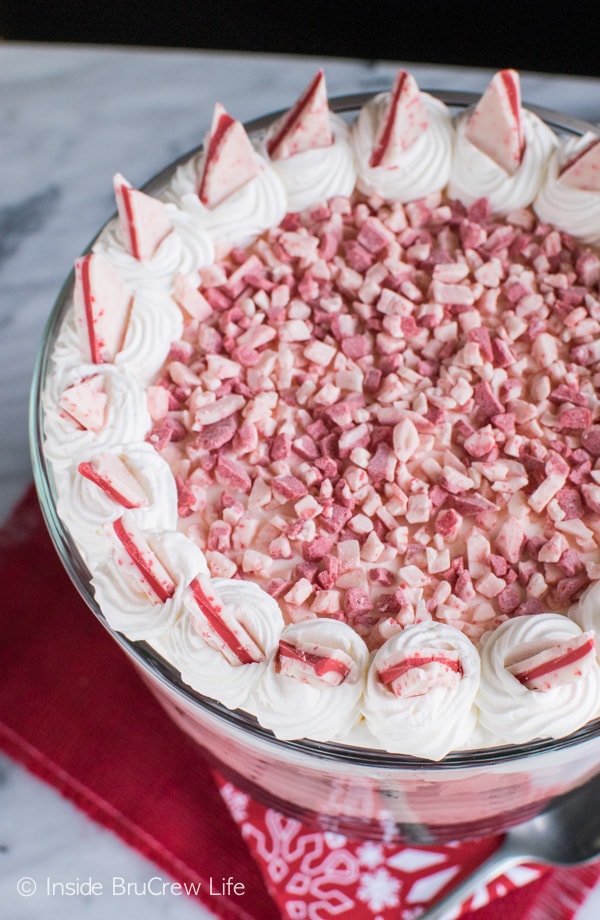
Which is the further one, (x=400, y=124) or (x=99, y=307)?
(x=400, y=124)

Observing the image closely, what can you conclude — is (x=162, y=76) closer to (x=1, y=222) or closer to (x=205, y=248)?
(x=1, y=222)

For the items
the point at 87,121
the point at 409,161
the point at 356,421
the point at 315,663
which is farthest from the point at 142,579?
the point at 87,121

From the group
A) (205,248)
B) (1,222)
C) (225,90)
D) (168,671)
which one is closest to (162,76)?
(225,90)

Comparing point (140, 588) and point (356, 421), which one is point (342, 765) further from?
point (356, 421)

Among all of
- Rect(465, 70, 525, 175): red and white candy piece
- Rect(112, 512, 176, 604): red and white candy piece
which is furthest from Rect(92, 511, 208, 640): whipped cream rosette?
Rect(465, 70, 525, 175): red and white candy piece

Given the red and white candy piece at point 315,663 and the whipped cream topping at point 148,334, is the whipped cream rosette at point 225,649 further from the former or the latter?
the whipped cream topping at point 148,334

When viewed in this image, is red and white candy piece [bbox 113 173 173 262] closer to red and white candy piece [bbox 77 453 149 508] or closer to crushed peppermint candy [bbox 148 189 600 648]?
crushed peppermint candy [bbox 148 189 600 648]

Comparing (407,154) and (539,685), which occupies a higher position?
(407,154)
